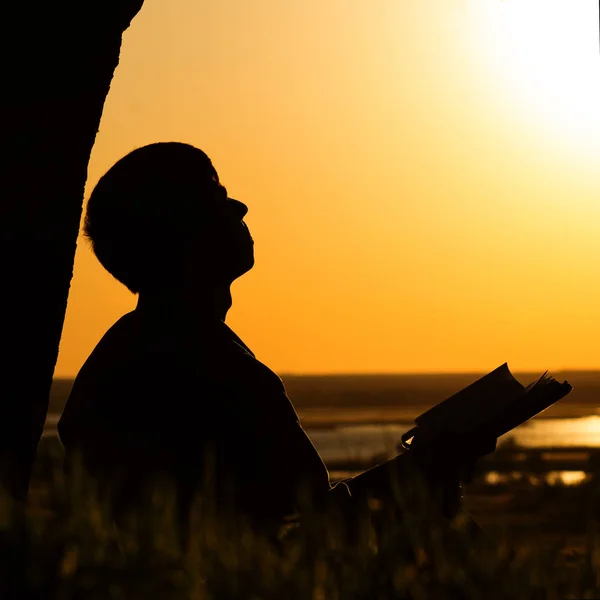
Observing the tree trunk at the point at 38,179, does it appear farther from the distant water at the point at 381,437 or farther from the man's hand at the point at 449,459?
the distant water at the point at 381,437

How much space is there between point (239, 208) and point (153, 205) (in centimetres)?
25

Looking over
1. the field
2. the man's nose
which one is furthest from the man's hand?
the man's nose

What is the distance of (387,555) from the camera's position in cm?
270

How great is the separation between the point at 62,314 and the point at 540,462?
29464mm

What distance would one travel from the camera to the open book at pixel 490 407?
3.67 metres

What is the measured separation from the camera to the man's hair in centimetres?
366

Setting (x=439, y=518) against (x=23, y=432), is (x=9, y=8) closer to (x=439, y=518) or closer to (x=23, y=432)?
(x=23, y=432)

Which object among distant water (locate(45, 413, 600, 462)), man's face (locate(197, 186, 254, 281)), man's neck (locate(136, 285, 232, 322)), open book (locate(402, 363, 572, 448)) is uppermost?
man's face (locate(197, 186, 254, 281))

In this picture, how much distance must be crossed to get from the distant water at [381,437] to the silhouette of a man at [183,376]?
13.0 metres

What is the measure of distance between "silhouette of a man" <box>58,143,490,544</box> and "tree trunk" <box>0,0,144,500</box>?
3.22ft

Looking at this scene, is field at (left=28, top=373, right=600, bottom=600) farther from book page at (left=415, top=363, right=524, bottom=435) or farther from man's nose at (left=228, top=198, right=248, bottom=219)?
man's nose at (left=228, top=198, right=248, bottom=219)

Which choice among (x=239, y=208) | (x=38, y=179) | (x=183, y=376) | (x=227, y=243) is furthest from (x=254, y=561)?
(x=38, y=179)

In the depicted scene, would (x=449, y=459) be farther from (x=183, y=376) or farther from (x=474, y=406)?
(x=183, y=376)

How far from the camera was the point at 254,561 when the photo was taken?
8.55 feet
